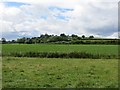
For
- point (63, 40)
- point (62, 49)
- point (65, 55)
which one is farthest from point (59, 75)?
point (63, 40)

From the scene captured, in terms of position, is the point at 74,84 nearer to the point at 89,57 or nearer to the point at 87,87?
the point at 87,87

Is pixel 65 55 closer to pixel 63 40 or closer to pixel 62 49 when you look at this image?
pixel 62 49

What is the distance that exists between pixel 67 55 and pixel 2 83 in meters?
21.4

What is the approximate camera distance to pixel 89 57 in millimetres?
32312

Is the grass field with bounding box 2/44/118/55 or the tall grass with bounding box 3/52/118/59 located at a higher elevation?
the grass field with bounding box 2/44/118/55

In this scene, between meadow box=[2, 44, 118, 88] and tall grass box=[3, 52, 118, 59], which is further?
tall grass box=[3, 52, 118, 59]

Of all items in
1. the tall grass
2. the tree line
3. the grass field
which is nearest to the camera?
the tall grass

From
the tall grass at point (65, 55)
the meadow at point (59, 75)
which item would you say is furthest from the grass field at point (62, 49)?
the meadow at point (59, 75)

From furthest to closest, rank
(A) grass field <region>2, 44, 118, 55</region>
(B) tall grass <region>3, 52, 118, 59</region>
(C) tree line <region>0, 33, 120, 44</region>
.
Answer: (C) tree line <region>0, 33, 120, 44</region> → (A) grass field <region>2, 44, 118, 55</region> → (B) tall grass <region>3, 52, 118, 59</region>

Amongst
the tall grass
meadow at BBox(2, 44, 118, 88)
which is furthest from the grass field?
meadow at BBox(2, 44, 118, 88)

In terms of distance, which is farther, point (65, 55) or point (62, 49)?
point (62, 49)

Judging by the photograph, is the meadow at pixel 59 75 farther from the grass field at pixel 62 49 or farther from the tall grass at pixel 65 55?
the grass field at pixel 62 49

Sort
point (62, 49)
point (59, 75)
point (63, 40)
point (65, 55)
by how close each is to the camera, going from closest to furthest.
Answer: point (59, 75) < point (65, 55) < point (62, 49) < point (63, 40)

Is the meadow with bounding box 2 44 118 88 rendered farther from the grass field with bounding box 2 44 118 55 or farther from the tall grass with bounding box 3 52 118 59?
the grass field with bounding box 2 44 118 55
